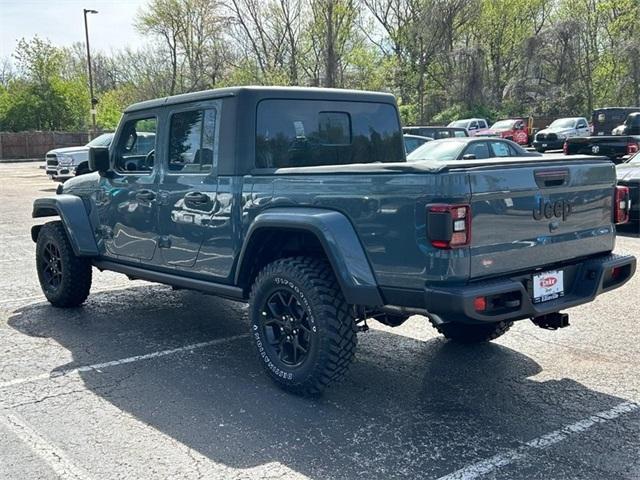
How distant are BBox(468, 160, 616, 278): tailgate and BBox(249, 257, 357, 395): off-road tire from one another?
35.2 inches

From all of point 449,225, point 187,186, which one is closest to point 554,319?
point 449,225

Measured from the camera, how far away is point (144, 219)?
5520mm

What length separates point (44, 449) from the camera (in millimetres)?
3648

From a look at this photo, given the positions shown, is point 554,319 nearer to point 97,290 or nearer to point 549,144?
point 97,290

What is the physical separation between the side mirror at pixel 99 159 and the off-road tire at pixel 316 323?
2308 millimetres

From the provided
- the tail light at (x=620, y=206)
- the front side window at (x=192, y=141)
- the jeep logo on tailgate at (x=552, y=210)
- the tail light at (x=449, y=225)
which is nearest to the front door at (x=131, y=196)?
the front side window at (x=192, y=141)

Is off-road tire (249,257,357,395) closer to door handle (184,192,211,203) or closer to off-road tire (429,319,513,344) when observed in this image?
door handle (184,192,211,203)

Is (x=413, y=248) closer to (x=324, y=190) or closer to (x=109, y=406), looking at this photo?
(x=324, y=190)

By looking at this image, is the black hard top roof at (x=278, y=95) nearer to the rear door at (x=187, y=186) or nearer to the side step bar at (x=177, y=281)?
the rear door at (x=187, y=186)

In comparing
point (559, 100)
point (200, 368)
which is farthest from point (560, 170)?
point (559, 100)

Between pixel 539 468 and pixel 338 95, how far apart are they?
10.1 feet

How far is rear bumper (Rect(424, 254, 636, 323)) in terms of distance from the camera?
354cm

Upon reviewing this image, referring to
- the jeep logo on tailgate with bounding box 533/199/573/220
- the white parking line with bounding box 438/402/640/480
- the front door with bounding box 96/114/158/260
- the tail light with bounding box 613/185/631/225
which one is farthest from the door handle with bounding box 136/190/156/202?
the tail light with bounding box 613/185/631/225

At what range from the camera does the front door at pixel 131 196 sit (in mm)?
5484
